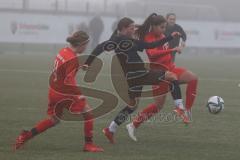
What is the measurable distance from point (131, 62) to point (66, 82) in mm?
1429

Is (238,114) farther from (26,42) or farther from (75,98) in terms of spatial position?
(26,42)

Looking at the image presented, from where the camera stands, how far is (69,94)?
8734 millimetres

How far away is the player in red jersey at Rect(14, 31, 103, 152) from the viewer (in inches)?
341

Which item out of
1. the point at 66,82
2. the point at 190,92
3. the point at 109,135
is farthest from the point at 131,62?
the point at 66,82

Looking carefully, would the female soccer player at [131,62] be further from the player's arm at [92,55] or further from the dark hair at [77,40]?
the dark hair at [77,40]

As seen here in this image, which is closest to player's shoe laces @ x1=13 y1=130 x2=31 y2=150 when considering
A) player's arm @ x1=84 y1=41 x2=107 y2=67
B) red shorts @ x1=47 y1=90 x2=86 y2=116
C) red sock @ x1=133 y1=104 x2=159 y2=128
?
red shorts @ x1=47 y1=90 x2=86 y2=116

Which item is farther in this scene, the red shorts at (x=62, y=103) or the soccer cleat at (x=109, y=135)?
the soccer cleat at (x=109, y=135)

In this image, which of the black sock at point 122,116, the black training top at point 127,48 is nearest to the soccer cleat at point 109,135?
the black sock at point 122,116

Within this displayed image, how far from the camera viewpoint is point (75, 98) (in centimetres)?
877

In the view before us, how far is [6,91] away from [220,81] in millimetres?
7460

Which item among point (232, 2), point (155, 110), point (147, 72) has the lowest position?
point (232, 2)

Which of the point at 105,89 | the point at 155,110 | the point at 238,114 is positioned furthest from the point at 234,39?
the point at 155,110

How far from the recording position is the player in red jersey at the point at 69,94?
867 cm

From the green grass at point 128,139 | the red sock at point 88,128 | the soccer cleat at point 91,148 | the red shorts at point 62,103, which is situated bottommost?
the green grass at point 128,139
